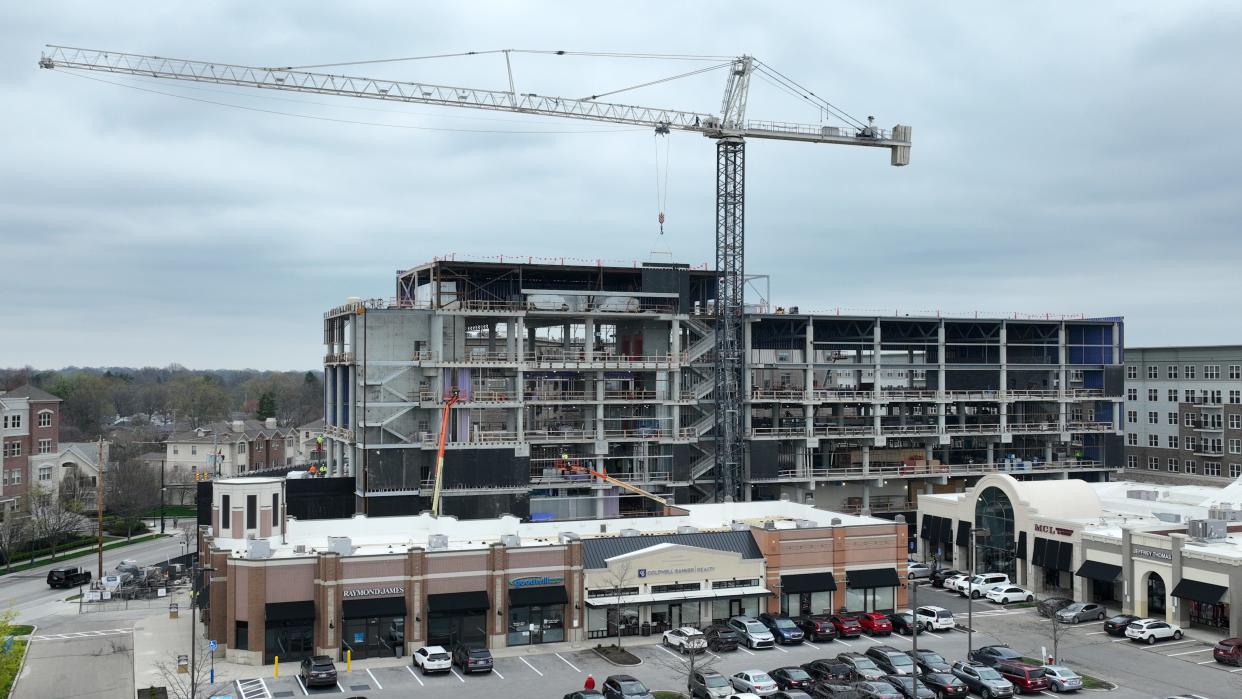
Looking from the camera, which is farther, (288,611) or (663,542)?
(663,542)

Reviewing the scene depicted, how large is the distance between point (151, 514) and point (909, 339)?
84.0 meters

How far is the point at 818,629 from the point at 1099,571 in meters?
19.1

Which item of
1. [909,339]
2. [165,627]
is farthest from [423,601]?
[909,339]

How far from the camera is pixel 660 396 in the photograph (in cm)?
9225

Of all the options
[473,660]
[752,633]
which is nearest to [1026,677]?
[752,633]

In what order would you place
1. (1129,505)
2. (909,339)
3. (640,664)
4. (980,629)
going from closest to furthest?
1. (640,664)
2. (980,629)
3. (1129,505)
4. (909,339)

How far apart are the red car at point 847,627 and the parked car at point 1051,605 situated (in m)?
11.1

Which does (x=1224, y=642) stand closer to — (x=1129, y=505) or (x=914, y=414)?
(x=1129, y=505)

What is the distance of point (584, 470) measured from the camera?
89.9m

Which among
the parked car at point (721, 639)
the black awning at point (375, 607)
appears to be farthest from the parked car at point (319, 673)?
the parked car at point (721, 639)

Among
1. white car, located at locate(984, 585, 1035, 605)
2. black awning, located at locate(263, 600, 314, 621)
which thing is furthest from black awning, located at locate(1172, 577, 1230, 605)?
black awning, located at locate(263, 600, 314, 621)

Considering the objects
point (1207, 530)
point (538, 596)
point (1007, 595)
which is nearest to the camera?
point (538, 596)

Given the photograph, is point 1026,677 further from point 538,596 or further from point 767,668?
point 538,596

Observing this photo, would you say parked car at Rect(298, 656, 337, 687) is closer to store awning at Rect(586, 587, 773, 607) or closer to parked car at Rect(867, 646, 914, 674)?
store awning at Rect(586, 587, 773, 607)
